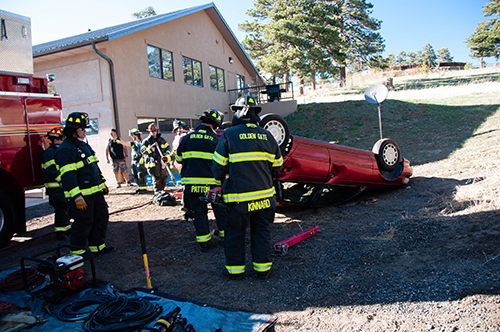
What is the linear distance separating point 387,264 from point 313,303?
1115mm

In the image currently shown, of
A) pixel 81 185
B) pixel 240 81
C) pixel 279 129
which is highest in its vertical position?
pixel 240 81

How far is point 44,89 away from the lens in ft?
→ 19.0

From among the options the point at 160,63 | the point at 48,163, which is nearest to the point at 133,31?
the point at 160,63

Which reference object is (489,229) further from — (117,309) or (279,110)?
(279,110)

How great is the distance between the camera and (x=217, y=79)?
18359 millimetres

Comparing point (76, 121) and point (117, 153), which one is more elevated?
point (76, 121)

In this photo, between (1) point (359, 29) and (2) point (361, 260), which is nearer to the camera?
(2) point (361, 260)

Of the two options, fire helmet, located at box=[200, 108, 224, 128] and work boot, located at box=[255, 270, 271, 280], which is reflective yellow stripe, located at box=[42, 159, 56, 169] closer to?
fire helmet, located at box=[200, 108, 224, 128]

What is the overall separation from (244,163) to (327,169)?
2.65 meters

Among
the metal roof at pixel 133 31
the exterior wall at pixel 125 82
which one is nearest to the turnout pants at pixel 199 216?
the exterior wall at pixel 125 82

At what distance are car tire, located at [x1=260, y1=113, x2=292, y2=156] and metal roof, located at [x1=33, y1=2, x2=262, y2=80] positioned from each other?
7.75m

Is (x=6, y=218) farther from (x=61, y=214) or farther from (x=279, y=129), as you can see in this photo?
(x=279, y=129)

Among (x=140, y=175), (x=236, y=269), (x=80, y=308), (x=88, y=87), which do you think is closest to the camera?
(x=80, y=308)

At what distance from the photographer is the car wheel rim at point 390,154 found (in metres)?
6.68
